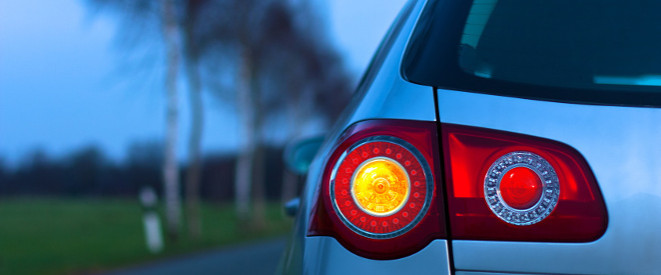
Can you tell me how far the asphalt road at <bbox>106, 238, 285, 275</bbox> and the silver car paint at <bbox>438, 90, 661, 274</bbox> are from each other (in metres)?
7.63

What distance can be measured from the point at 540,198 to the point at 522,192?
0.13ft

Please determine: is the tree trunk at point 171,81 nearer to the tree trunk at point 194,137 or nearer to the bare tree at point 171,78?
the bare tree at point 171,78

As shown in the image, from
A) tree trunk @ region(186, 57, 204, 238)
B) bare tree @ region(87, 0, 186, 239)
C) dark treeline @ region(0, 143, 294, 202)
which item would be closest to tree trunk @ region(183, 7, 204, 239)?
tree trunk @ region(186, 57, 204, 238)

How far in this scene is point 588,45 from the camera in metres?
1.67

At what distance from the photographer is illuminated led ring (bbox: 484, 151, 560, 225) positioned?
5.02 ft

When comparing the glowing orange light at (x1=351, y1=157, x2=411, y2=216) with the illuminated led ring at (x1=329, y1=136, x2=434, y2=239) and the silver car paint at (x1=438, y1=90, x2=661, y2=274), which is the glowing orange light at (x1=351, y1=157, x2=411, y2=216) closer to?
the illuminated led ring at (x1=329, y1=136, x2=434, y2=239)

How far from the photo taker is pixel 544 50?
1.67 metres

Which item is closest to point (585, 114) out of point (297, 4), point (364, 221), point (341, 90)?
point (364, 221)

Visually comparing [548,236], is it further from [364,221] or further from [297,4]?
[297,4]

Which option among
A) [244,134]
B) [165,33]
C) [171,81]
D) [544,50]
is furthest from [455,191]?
[244,134]

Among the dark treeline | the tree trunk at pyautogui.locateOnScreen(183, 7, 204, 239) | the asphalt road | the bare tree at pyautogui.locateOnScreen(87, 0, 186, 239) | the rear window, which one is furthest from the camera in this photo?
the dark treeline

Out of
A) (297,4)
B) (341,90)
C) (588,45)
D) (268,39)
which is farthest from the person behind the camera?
(341,90)

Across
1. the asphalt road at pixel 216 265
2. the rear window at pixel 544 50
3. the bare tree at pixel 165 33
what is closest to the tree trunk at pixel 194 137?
the bare tree at pixel 165 33

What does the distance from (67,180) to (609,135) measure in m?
68.0
